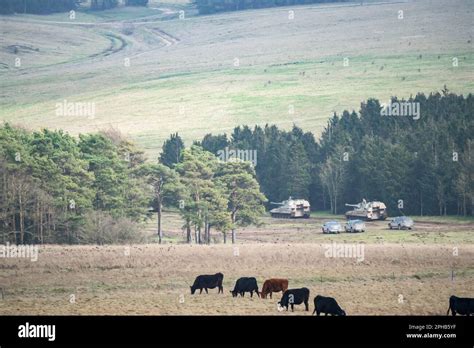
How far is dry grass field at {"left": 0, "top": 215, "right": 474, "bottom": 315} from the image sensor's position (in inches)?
1610

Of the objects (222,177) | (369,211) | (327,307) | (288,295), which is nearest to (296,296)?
(288,295)

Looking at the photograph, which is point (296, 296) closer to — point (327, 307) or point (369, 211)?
point (327, 307)

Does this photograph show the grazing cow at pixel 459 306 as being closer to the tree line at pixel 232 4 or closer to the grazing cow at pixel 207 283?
the grazing cow at pixel 207 283

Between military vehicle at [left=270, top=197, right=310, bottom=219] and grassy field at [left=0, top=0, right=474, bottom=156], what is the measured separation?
3391 centimetres

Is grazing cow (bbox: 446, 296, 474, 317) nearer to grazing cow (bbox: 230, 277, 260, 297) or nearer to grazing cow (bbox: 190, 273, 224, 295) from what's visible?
grazing cow (bbox: 230, 277, 260, 297)

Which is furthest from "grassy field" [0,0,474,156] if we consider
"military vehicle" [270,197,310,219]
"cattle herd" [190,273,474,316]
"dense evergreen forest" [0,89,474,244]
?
"cattle herd" [190,273,474,316]

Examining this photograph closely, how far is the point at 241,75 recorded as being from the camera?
144 m

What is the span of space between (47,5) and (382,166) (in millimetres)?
41968

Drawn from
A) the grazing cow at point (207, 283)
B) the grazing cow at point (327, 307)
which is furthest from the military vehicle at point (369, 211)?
the grazing cow at point (327, 307)

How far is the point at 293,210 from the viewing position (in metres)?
86.1

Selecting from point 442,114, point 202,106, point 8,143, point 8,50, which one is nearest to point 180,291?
point 8,143

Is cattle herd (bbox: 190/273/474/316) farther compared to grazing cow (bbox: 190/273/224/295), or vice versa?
grazing cow (bbox: 190/273/224/295)
